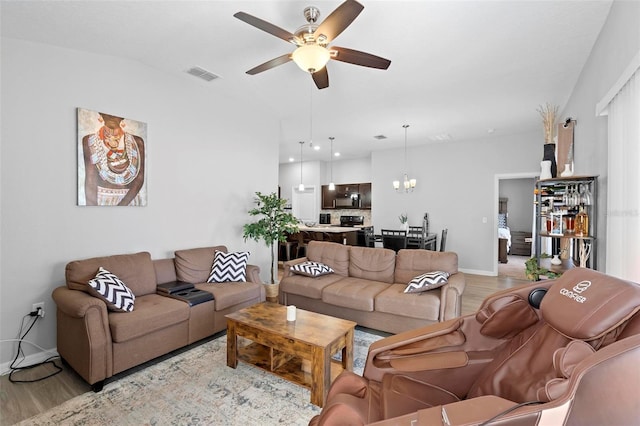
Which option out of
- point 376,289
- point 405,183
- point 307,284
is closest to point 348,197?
point 405,183

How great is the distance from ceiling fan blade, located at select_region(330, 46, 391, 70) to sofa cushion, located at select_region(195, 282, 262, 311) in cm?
249

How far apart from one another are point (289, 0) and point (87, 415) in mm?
3140

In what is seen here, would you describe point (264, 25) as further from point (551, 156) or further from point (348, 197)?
point (348, 197)

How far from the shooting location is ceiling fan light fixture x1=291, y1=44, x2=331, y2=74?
211 cm

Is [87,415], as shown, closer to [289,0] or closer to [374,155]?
[289,0]

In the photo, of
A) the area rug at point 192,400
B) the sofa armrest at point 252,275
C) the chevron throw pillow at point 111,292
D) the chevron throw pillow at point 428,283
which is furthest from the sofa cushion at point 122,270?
the chevron throw pillow at point 428,283

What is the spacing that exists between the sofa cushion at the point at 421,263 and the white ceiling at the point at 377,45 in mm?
2043

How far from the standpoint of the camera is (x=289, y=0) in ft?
7.11

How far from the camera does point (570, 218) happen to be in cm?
271

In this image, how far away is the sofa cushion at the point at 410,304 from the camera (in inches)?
113

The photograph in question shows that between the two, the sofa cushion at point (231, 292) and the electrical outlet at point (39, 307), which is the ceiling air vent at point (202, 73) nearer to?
the sofa cushion at point (231, 292)

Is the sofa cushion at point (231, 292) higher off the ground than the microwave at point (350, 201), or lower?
lower

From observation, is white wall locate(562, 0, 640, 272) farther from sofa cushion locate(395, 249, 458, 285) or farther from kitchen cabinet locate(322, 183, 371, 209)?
kitchen cabinet locate(322, 183, 371, 209)

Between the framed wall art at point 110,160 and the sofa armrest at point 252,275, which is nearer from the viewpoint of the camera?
the framed wall art at point 110,160
